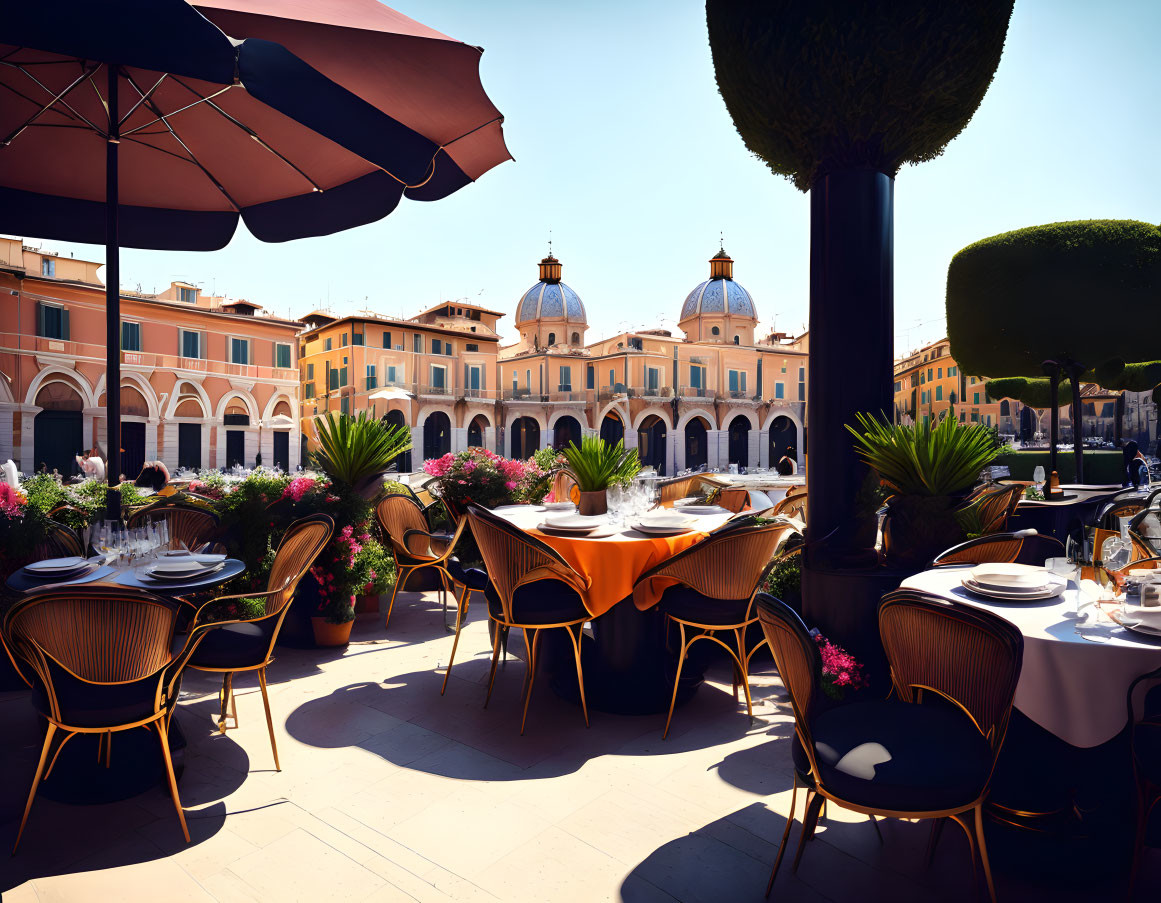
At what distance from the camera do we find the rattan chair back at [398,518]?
4879 millimetres

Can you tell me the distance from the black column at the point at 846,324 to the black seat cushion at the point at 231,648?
2.41 metres

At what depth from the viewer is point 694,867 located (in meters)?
2.05

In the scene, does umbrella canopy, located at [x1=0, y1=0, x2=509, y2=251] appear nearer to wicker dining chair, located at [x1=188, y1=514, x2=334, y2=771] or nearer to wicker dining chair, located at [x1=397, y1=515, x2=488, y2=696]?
wicker dining chair, located at [x1=188, y1=514, x2=334, y2=771]

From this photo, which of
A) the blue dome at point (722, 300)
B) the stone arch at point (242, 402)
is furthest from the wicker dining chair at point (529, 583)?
the blue dome at point (722, 300)

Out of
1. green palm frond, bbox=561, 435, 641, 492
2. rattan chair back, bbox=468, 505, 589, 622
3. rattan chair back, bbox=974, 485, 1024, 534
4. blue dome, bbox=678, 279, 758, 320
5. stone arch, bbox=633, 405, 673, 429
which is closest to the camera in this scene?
rattan chair back, bbox=468, 505, 589, 622

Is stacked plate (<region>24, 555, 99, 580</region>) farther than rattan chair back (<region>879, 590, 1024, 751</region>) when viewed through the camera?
Yes

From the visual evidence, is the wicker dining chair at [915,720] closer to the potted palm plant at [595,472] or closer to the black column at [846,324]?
the black column at [846,324]

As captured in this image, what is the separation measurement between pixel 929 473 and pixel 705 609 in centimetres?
114

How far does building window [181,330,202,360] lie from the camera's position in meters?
25.4

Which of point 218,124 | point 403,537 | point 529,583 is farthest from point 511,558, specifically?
point 218,124

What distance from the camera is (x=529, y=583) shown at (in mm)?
3238

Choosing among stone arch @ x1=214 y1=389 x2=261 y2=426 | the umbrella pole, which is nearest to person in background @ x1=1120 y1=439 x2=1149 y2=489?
the umbrella pole

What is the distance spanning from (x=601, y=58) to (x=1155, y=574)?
4345 mm

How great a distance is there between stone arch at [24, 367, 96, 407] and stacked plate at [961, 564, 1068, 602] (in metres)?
26.6
